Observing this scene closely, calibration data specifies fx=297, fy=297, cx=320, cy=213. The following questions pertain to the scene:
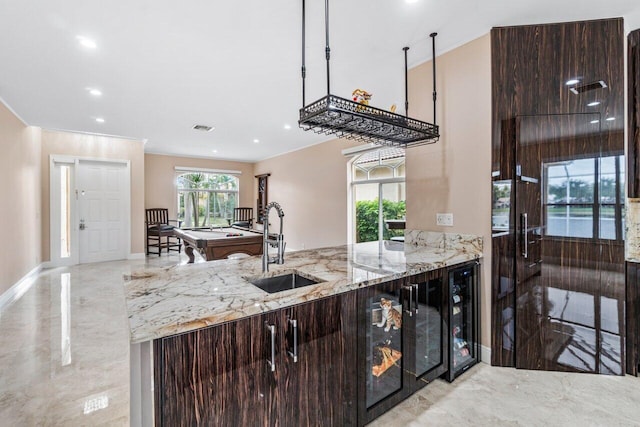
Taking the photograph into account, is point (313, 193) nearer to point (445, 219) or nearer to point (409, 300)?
point (445, 219)

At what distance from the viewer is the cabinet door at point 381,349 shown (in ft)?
5.18

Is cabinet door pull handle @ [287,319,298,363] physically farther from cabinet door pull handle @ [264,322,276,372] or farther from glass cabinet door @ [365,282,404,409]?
glass cabinet door @ [365,282,404,409]

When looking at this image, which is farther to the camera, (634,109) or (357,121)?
(634,109)

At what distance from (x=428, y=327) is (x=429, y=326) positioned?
0.04 feet

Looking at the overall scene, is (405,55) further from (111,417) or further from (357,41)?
(111,417)

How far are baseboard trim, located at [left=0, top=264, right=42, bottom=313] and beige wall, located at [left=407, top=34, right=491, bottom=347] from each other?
5074mm

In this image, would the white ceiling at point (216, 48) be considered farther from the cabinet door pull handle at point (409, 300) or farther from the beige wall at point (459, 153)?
the cabinet door pull handle at point (409, 300)

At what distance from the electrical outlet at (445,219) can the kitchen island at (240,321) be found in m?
0.94

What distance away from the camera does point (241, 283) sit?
1.50 m

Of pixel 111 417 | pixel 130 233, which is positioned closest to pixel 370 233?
pixel 111 417

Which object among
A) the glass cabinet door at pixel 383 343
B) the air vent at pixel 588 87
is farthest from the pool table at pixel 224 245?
the air vent at pixel 588 87

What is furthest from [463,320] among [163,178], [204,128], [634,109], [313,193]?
[163,178]

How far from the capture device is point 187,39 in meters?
2.64

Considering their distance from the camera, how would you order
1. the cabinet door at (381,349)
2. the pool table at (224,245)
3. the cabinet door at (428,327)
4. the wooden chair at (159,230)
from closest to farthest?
the cabinet door at (381,349) → the cabinet door at (428,327) → the pool table at (224,245) → the wooden chair at (159,230)
